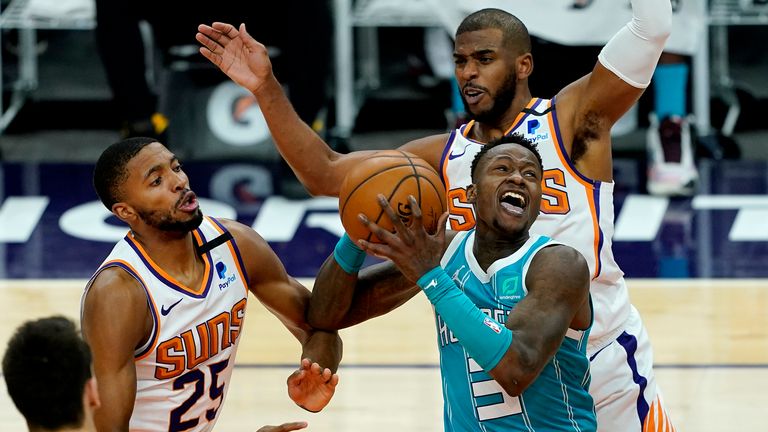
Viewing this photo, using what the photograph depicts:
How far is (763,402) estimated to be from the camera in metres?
6.25

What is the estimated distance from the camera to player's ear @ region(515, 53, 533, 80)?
4.82m

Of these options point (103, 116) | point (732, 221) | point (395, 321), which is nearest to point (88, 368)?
point (395, 321)

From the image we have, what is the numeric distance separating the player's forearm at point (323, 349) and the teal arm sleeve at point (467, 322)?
3.01 ft

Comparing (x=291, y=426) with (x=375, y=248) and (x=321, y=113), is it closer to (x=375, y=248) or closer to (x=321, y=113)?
(x=375, y=248)

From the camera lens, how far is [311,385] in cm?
468

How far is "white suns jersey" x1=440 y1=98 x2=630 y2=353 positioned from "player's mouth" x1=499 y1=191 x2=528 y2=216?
1.80 feet

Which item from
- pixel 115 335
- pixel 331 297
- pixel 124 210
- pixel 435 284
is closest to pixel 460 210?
pixel 331 297

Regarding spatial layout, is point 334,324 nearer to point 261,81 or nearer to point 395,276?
point 395,276

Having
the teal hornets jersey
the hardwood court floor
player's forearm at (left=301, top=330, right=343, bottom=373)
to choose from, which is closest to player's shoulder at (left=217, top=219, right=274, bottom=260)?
player's forearm at (left=301, top=330, right=343, bottom=373)

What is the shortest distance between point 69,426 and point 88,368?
15cm

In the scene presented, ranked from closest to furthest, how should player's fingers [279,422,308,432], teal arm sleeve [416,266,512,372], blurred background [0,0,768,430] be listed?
teal arm sleeve [416,266,512,372] < player's fingers [279,422,308,432] < blurred background [0,0,768,430]

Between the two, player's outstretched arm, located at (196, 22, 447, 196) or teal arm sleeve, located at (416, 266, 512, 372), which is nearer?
teal arm sleeve, located at (416, 266, 512, 372)

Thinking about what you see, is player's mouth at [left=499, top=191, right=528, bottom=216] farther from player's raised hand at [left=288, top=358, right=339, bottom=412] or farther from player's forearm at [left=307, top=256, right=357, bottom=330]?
player's raised hand at [left=288, top=358, right=339, bottom=412]

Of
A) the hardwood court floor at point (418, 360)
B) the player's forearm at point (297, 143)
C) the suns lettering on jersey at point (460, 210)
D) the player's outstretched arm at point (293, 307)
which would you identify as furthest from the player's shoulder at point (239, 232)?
the hardwood court floor at point (418, 360)
